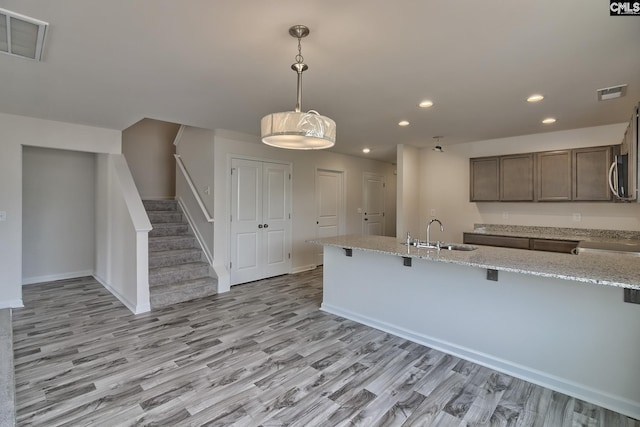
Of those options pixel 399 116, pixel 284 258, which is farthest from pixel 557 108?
pixel 284 258

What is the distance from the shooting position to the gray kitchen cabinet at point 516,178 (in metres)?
4.77

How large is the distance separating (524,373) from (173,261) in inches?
180

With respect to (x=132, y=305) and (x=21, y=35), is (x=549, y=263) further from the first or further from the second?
(x=132, y=305)

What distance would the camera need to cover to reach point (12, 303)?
12.6 feet

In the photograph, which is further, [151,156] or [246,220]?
[151,156]

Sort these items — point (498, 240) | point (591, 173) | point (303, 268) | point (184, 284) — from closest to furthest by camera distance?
point (591, 173) → point (184, 284) → point (498, 240) → point (303, 268)

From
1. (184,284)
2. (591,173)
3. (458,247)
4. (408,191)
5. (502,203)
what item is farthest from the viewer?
(408,191)

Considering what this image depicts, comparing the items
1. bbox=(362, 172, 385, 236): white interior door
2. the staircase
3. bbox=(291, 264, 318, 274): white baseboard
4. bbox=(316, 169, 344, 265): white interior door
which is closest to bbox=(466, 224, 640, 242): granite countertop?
bbox=(362, 172, 385, 236): white interior door

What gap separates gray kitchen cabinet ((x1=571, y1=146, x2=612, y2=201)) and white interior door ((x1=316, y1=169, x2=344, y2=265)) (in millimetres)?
3982

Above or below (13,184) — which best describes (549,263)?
below

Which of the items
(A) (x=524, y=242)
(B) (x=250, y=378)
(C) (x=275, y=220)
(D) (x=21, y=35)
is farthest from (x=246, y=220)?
(A) (x=524, y=242)

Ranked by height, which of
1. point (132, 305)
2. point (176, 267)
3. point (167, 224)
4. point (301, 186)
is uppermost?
point (301, 186)

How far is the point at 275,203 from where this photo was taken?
5.62 m

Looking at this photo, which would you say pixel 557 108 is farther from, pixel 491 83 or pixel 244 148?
pixel 244 148
